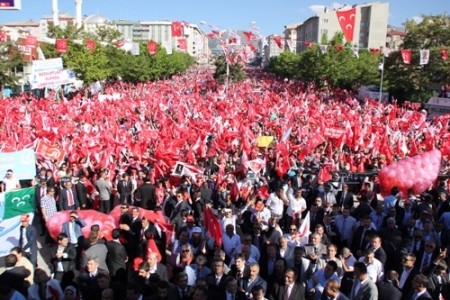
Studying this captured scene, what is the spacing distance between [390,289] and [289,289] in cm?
118

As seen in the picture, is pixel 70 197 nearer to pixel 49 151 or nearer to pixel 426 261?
pixel 49 151

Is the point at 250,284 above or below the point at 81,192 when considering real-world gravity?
above

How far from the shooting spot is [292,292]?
218 inches

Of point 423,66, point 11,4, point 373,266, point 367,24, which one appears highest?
point 367,24

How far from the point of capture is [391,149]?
14.6 metres

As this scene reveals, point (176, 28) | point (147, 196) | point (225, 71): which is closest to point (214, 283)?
point (147, 196)

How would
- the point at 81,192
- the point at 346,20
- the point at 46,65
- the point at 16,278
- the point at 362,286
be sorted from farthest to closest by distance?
1. the point at 46,65
2. the point at 346,20
3. the point at 81,192
4. the point at 16,278
5. the point at 362,286

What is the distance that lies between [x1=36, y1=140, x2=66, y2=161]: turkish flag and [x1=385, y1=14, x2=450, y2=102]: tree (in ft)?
94.9

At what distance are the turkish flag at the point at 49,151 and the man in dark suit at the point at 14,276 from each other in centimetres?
675

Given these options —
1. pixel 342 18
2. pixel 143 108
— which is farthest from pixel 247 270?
pixel 143 108

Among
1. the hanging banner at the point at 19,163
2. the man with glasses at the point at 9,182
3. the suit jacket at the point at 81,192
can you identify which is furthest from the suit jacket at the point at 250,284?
the hanging banner at the point at 19,163

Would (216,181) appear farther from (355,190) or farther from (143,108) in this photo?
(143,108)

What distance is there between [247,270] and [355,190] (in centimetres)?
770

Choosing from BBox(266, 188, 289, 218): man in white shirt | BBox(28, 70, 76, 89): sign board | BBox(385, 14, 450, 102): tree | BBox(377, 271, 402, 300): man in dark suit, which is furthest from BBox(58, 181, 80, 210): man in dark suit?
BBox(385, 14, 450, 102): tree
